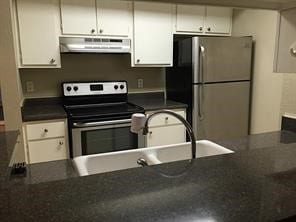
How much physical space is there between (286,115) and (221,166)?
3.54 feet

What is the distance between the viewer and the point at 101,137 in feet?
8.70

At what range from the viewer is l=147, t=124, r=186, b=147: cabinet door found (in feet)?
9.77

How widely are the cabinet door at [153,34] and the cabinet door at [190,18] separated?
12cm

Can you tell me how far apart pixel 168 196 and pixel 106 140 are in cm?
207

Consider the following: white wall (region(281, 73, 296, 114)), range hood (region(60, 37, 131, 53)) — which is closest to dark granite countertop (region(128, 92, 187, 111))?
range hood (region(60, 37, 131, 53))

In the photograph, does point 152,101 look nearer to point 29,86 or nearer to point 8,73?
point 29,86

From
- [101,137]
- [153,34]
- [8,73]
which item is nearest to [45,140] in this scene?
[101,137]

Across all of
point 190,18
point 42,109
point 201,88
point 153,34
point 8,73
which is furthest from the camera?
point 190,18

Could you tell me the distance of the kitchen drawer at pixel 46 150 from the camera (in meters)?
2.53

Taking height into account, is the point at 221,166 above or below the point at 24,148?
above

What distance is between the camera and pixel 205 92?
9.80 feet

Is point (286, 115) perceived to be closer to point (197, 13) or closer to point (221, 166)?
point (221, 166)

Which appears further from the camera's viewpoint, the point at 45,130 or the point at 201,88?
Answer: the point at 201,88

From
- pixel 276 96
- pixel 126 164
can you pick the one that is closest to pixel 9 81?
pixel 126 164
